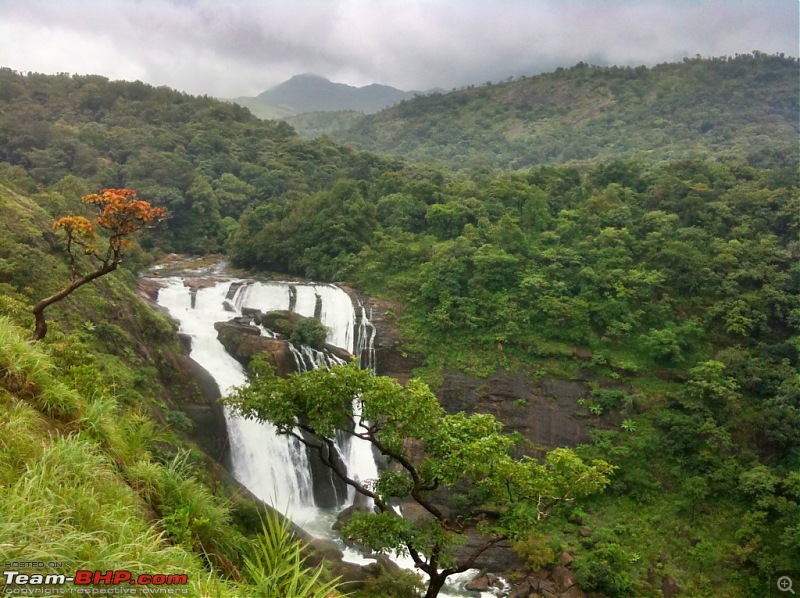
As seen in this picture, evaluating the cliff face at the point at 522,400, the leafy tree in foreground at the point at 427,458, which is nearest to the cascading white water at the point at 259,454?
the cliff face at the point at 522,400

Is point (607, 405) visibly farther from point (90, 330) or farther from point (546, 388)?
point (90, 330)

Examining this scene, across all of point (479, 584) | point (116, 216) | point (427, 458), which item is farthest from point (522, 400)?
point (116, 216)

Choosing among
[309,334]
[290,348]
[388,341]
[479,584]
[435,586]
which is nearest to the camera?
[435,586]

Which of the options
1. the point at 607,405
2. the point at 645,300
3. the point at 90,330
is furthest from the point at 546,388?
the point at 90,330

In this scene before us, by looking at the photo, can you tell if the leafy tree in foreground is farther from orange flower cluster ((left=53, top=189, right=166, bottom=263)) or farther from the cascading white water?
the cascading white water

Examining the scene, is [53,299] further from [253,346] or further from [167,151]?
[167,151]

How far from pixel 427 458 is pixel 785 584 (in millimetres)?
11183

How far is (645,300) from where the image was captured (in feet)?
64.7

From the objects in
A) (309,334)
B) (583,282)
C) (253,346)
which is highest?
(583,282)

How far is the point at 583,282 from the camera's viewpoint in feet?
66.8

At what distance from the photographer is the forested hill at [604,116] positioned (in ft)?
182

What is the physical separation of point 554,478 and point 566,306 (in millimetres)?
12403

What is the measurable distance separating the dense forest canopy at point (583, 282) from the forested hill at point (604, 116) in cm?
1761

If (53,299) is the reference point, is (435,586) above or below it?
below
